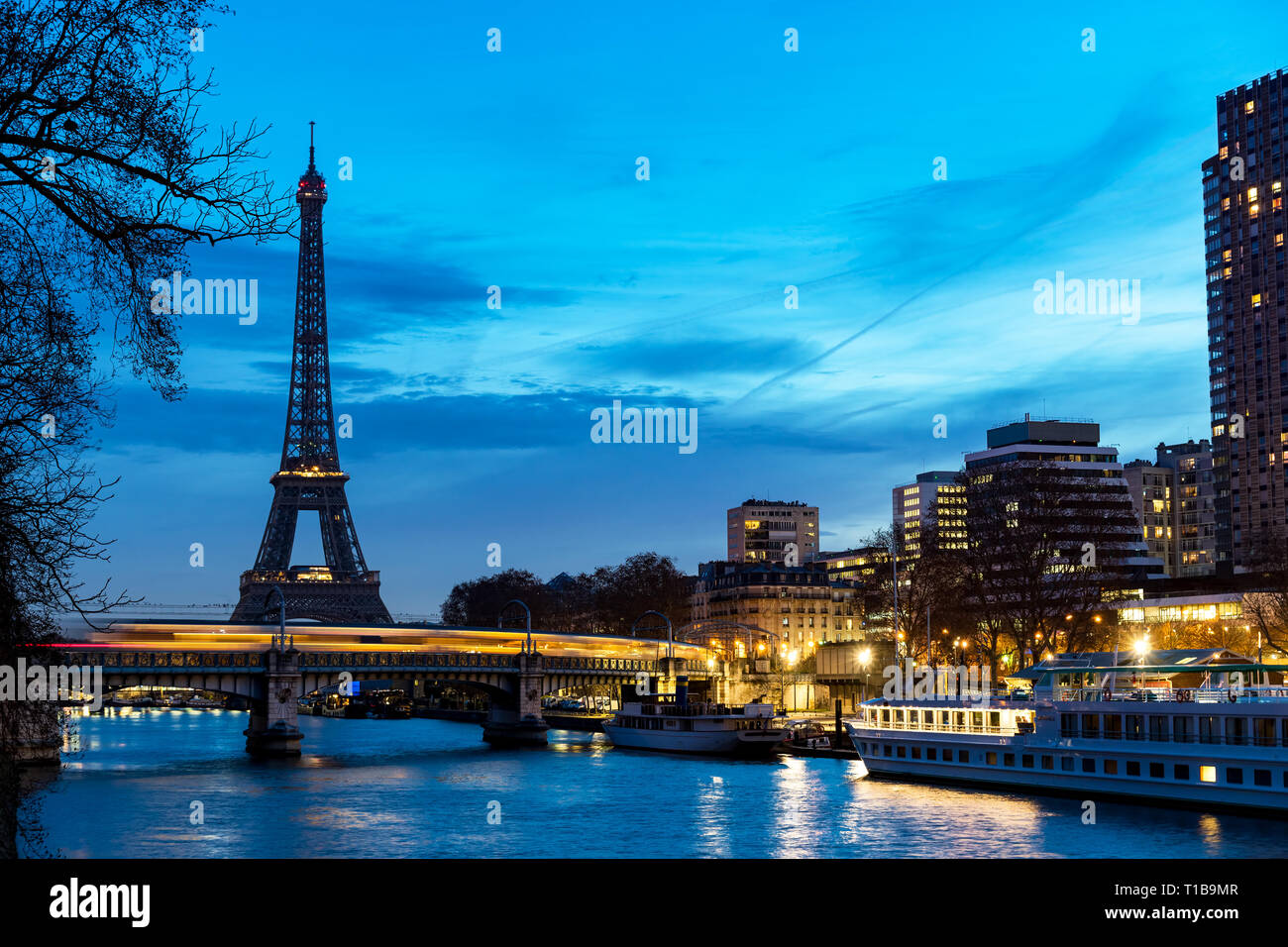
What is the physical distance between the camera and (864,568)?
172 metres

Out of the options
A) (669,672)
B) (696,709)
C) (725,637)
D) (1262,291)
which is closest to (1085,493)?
(669,672)

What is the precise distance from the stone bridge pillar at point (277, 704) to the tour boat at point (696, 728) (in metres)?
28.3

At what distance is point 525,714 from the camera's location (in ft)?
428

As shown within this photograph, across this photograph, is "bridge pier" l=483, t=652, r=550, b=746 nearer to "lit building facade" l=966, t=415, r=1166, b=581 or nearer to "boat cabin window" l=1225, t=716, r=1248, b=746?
"lit building facade" l=966, t=415, r=1166, b=581

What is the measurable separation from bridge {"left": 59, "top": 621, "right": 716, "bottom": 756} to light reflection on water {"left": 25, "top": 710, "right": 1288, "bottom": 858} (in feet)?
28.7

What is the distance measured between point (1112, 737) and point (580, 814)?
1049 inches

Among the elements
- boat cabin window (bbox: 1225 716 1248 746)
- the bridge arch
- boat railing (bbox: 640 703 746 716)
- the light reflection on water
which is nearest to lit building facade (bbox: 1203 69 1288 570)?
the bridge arch

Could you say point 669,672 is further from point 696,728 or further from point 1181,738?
point 1181,738

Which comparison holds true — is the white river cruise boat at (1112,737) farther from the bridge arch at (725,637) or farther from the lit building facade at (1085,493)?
the bridge arch at (725,637)

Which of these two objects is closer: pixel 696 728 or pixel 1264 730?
pixel 1264 730

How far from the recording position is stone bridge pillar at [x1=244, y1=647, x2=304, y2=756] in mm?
110125

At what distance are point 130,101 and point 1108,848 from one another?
4804 cm
